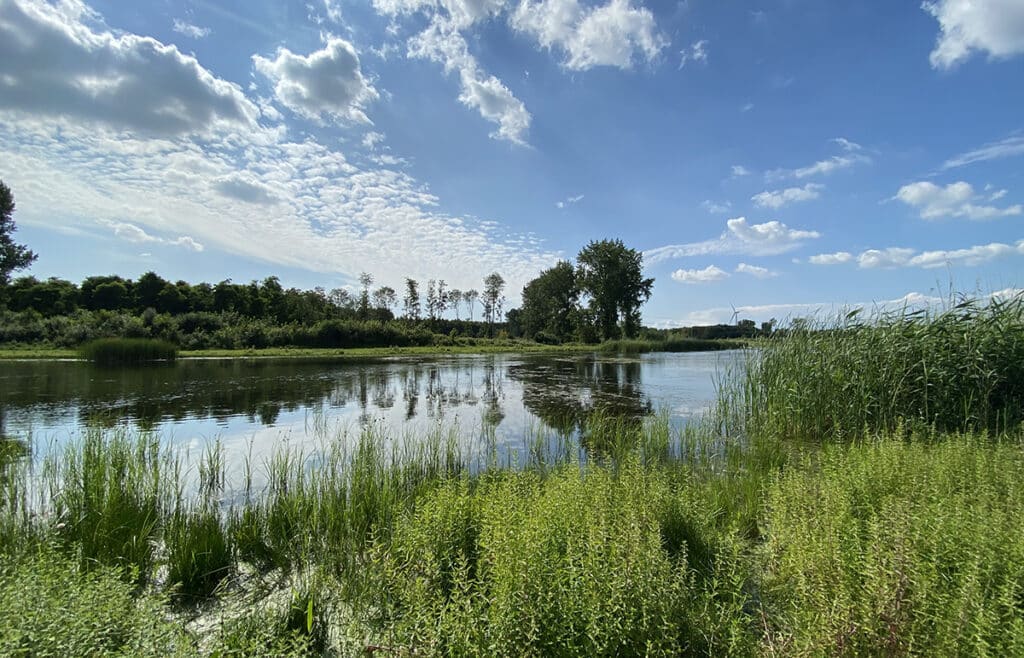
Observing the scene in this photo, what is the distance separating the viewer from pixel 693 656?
8.39ft

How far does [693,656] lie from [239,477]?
25.6 feet

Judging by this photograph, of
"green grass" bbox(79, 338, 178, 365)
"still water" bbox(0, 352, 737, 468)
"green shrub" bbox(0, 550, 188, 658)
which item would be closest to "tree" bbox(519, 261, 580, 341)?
"still water" bbox(0, 352, 737, 468)

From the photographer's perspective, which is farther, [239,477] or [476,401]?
[476,401]

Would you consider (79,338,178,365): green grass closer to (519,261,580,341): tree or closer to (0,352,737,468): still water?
(0,352,737,468): still water

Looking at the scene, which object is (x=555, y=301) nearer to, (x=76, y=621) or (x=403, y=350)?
(x=403, y=350)

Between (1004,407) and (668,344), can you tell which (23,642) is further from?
(668,344)

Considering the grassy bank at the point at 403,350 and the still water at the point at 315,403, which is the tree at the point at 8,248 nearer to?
the grassy bank at the point at 403,350

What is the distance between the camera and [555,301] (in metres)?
75.9

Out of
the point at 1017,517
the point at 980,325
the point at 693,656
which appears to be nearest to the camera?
the point at 693,656

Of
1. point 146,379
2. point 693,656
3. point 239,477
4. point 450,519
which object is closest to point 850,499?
point 693,656

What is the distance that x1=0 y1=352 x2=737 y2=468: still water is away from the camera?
10.8 metres

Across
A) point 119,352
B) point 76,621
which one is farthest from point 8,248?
point 76,621

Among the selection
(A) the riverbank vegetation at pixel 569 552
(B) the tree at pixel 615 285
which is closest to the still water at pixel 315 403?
(A) the riverbank vegetation at pixel 569 552

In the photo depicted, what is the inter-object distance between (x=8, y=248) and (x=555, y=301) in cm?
6401
